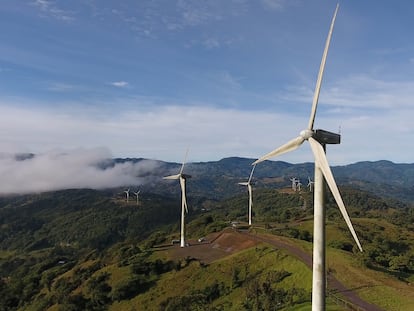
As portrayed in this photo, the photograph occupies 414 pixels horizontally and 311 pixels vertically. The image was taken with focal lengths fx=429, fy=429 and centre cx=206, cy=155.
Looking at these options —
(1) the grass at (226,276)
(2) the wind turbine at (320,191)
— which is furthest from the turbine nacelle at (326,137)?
(1) the grass at (226,276)

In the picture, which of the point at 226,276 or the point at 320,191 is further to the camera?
the point at 226,276

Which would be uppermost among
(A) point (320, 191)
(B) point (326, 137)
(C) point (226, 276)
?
(B) point (326, 137)

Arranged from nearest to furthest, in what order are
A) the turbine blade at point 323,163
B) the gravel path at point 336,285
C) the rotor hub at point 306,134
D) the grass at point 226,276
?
the turbine blade at point 323,163
the rotor hub at point 306,134
the gravel path at point 336,285
the grass at point 226,276

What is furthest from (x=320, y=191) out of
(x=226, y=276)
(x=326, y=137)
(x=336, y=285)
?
(x=226, y=276)

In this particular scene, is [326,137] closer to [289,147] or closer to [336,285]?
[289,147]

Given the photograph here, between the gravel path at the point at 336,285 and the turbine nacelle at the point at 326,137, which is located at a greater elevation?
the turbine nacelle at the point at 326,137

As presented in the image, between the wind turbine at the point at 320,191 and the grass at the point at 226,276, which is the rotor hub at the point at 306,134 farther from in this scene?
the grass at the point at 226,276

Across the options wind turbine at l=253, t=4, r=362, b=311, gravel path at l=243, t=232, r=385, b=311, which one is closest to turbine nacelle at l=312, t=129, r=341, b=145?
wind turbine at l=253, t=4, r=362, b=311

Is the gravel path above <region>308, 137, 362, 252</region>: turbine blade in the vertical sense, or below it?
below

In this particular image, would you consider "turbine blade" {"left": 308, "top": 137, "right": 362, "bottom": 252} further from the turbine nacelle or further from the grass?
the grass

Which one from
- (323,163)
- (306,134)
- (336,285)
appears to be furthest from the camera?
(336,285)

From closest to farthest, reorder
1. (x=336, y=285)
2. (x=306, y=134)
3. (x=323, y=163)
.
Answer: (x=323, y=163) < (x=306, y=134) < (x=336, y=285)
